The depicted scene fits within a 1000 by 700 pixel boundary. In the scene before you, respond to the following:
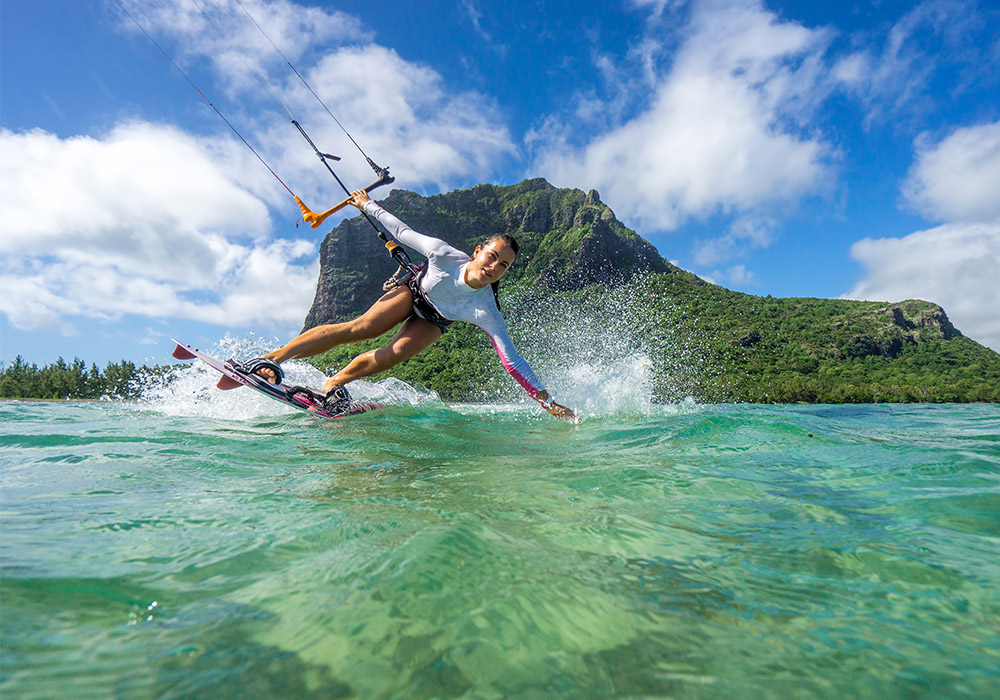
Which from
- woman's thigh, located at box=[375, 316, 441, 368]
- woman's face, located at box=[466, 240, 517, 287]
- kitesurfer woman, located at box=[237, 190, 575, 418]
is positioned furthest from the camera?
woman's thigh, located at box=[375, 316, 441, 368]

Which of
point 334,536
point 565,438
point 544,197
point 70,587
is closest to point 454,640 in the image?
point 334,536

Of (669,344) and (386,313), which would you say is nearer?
(386,313)

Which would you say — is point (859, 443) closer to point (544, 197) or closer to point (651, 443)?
point (651, 443)

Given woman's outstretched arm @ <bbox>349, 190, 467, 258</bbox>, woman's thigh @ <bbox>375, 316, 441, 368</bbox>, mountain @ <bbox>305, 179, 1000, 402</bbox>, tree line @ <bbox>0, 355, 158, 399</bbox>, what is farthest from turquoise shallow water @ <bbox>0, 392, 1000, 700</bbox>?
tree line @ <bbox>0, 355, 158, 399</bbox>

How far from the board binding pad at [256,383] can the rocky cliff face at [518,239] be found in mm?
65166

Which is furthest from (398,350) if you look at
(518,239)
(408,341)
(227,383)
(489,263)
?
(518,239)

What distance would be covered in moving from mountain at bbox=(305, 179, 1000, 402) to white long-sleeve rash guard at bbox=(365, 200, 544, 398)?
14.6 feet

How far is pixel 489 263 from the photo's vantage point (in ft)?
17.5

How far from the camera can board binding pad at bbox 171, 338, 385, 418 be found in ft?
18.8

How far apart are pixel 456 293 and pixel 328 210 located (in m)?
1.99

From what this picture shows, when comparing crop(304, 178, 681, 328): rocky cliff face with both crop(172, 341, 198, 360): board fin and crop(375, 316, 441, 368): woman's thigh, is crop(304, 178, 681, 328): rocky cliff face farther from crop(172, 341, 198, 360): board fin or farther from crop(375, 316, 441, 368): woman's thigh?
crop(172, 341, 198, 360): board fin

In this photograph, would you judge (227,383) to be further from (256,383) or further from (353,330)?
(353,330)

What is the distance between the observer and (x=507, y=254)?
5406mm

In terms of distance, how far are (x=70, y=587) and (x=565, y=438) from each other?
4268 millimetres
